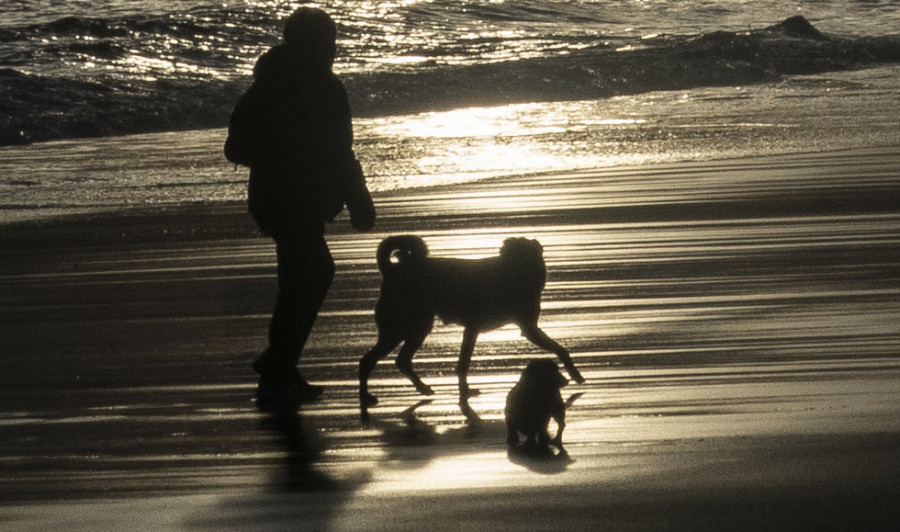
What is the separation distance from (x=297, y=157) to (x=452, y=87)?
56.3 ft

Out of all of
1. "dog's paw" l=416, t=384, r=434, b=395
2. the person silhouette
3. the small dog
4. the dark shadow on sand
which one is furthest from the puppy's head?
the person silhouette

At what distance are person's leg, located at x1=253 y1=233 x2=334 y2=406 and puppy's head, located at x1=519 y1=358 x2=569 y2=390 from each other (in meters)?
1.48

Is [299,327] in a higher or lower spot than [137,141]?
higher

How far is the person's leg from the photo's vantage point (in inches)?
259

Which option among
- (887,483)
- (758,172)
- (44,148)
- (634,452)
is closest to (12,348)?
(634,452)

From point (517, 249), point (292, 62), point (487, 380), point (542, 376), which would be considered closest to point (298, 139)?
point (292, 62)

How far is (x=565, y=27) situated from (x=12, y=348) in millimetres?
25231

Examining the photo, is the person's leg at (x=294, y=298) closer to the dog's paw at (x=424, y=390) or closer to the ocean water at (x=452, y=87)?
the dog's paw at (x=424, y=390)

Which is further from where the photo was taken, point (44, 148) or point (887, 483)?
point (44, 148)

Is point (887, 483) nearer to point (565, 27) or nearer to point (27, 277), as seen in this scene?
point (27, 277)

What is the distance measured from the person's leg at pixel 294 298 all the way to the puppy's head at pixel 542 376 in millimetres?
1483

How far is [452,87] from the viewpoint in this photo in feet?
77.0

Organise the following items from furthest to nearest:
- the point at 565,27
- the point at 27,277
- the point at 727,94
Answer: the point at 565,27, the point at 727,94, the point at 27,277

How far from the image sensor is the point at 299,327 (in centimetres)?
664
